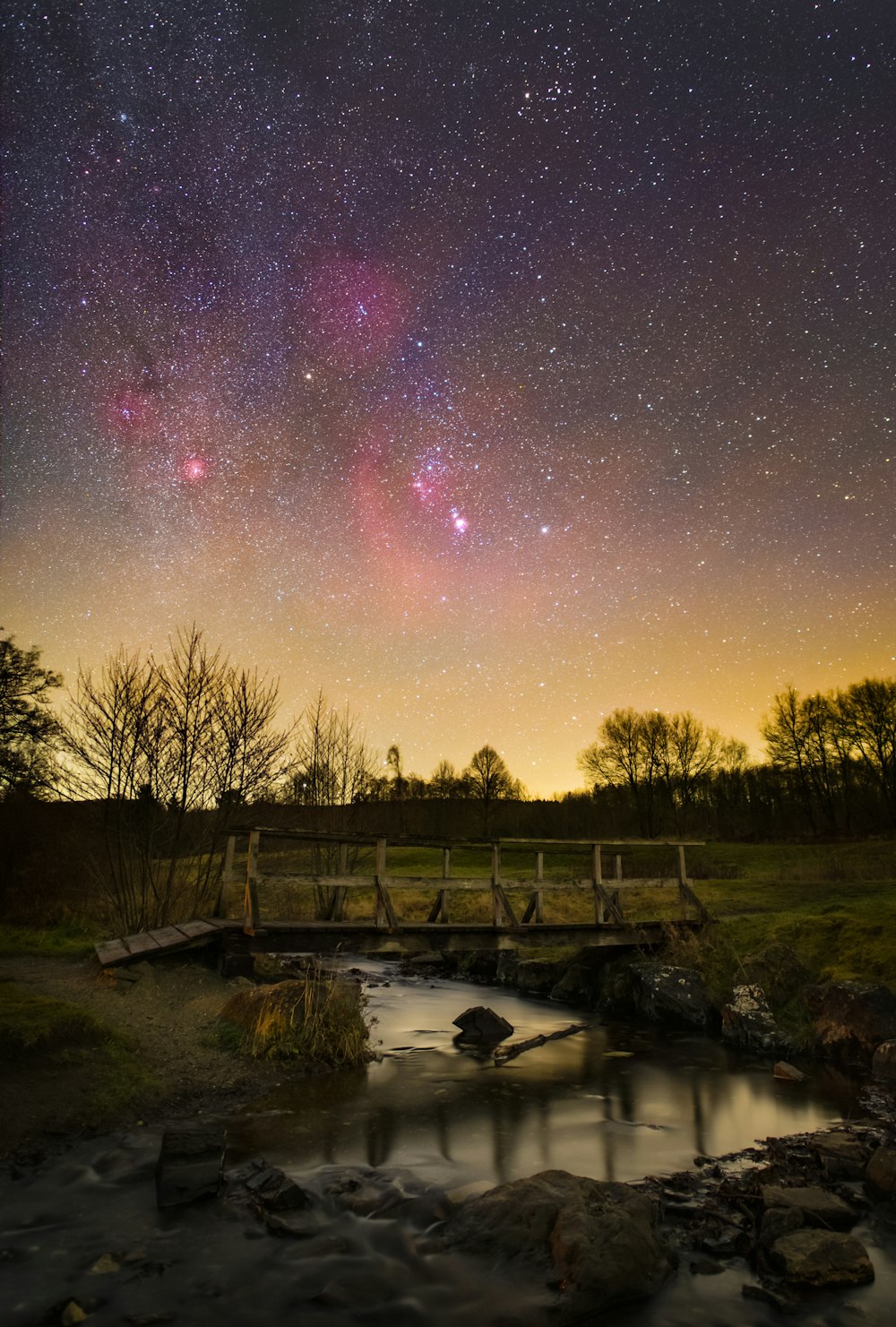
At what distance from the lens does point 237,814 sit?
2014 cm

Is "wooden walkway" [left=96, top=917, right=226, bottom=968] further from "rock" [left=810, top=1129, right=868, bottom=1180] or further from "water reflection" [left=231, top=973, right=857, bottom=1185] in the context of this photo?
"rock" [left=810, top=1129, right=868, bottom=1180]

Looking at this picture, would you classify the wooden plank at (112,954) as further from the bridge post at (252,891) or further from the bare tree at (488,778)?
the bare tree at (488,778)

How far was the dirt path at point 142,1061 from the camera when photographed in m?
8.26

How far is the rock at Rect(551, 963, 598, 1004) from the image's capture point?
19875 mm

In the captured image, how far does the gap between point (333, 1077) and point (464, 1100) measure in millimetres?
2032

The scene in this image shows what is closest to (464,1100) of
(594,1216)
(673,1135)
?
(673,1135)

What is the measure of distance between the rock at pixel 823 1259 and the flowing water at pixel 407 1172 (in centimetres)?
11

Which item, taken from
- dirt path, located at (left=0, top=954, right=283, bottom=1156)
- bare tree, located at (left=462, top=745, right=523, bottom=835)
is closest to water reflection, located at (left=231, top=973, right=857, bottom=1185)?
dirt path, located at (left=0, top=954, right=283, bottom=1156)

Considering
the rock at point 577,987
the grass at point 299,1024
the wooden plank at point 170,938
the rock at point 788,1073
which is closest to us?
the grass at point 299,1024

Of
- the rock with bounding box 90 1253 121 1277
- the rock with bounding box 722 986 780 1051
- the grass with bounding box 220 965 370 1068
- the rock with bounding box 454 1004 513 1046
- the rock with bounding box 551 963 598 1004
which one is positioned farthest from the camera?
the rock with bounding box 551 963 598 1004

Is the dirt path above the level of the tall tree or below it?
below

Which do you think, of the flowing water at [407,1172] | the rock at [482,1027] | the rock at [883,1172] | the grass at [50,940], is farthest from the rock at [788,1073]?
the grass at [50,940]

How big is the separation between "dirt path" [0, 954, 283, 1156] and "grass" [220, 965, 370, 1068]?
36 cm

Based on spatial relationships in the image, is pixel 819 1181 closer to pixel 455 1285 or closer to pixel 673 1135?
pixel 673 1135
